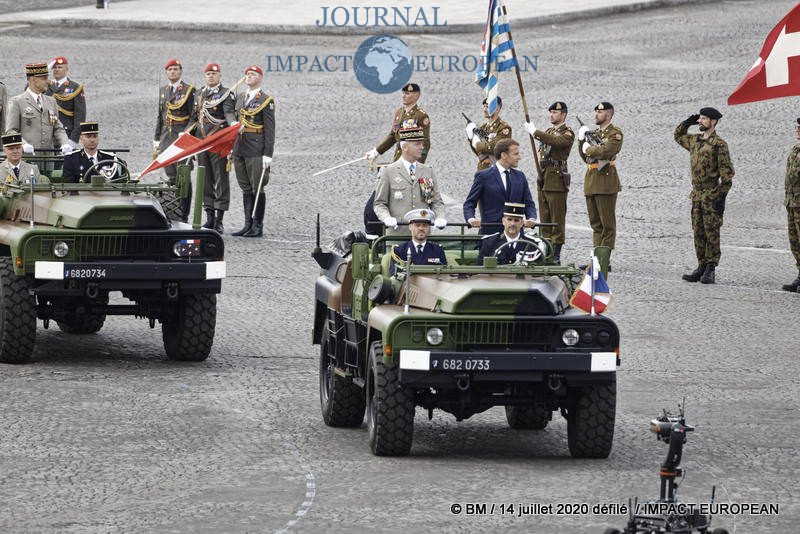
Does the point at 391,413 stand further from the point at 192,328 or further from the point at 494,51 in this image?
the point at 494,51

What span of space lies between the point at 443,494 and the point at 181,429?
8.11 ft

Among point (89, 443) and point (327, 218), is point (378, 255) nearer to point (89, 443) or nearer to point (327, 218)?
point (89, 443)

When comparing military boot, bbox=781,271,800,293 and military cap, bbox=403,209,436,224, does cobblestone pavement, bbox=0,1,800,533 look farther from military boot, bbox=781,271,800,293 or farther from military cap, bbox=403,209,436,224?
military cap, bbox=403,209,436,224

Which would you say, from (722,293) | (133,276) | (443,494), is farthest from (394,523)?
(722,293)

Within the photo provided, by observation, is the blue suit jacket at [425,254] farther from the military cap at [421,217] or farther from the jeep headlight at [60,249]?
the jeep headlight at [60,249]

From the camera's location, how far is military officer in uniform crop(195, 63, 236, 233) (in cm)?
2106

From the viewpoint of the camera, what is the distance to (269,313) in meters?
Answer: 15.8

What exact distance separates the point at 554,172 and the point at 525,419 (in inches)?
335

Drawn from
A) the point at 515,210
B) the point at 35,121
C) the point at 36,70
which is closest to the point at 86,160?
the point at 35,121

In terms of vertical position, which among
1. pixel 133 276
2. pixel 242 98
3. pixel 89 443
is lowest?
pixel 89 443

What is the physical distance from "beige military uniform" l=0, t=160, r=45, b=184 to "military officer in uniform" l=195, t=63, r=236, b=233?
5840 mm

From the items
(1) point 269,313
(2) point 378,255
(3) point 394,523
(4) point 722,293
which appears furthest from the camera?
(4) point 722,293

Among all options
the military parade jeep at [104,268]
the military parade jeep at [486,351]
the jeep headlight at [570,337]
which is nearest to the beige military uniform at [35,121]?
the military parade jeep at [104,268]

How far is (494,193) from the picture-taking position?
14.4m
